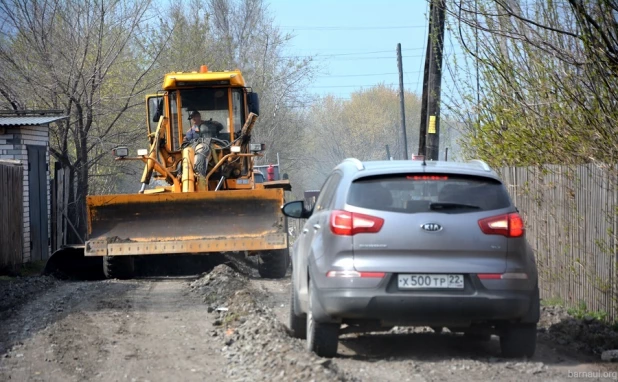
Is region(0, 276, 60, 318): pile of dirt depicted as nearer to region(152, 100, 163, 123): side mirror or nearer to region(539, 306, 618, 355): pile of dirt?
region(152, 100, 163, 123): side mirror

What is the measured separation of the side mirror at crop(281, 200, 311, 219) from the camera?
913 centimetres

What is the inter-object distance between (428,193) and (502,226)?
26.5 inches

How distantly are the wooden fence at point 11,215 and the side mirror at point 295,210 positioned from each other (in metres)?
10.3

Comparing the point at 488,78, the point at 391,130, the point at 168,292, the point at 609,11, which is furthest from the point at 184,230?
the point at 391,130

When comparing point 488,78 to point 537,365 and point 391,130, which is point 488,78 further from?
point 391,130

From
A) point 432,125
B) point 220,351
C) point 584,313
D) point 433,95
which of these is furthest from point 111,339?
point 432,125

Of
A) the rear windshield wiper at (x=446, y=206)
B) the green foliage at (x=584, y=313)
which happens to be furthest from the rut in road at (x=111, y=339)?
the green foliage at (x=584, y=313)

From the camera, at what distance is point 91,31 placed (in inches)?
960

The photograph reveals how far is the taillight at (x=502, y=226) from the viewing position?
7.44 metres

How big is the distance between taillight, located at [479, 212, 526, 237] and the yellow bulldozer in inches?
296

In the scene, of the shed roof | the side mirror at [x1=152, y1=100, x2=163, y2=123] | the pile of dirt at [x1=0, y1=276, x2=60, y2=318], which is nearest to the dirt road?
the pile of dirt at [x1=0, y1=276, x2=60, y2=318]

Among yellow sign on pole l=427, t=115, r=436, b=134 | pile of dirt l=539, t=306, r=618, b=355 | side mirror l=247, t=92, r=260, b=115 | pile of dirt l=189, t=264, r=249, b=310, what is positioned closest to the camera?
pile of dirt l=539, t=306, r=618, b=355

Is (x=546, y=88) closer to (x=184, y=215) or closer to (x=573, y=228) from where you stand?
(x=573, y=228)

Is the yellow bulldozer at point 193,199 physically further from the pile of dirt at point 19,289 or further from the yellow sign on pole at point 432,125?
the yellow sign on pole at point 432,125
